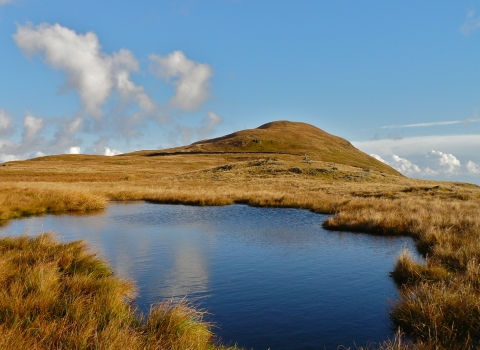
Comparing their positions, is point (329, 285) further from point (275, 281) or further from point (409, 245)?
point (409, 245)

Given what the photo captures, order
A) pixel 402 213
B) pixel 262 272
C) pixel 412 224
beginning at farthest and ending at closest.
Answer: pixel 402 213 < pixel 412 224 < pixel 262 272

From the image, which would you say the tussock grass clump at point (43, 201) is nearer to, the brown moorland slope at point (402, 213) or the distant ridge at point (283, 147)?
the brown moorland slope at point (402, 213)

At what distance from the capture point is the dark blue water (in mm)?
9797

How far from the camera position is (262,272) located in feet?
48.8

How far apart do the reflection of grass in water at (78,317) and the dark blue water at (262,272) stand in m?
1.34

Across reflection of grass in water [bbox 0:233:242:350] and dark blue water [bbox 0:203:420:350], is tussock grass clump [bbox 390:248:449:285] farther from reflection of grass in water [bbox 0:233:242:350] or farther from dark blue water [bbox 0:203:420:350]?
reflection of grass in water [bbox 0:233:242:350]

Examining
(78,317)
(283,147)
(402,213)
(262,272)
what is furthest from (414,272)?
(283,147)

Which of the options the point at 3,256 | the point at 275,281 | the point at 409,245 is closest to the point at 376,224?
the point at 409,245

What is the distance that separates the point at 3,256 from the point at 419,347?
38.1ft

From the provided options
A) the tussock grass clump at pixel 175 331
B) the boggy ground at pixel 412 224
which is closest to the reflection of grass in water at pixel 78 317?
the tussock grass clump at pixel 175 331

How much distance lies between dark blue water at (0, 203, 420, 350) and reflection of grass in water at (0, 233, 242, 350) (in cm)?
134

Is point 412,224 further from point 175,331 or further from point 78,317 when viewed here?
point 78,317

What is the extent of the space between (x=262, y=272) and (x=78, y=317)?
8099mm

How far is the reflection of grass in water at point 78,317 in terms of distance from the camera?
6.79 meters
